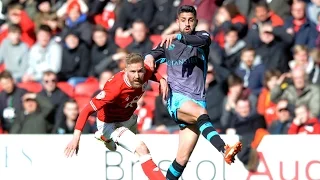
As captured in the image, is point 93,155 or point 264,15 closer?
point 93,155

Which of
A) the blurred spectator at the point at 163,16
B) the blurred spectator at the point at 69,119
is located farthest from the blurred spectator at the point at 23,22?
the blurred spectator at the point at 69,119

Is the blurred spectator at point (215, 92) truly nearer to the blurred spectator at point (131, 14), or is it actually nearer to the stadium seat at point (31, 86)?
the blurred spectator at point (131, 14)

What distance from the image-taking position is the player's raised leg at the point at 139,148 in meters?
12.0

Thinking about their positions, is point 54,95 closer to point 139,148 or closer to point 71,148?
point 139,148

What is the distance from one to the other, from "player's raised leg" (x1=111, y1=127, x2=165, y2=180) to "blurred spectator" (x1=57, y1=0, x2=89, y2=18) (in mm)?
5585

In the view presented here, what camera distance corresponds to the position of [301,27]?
16.2m

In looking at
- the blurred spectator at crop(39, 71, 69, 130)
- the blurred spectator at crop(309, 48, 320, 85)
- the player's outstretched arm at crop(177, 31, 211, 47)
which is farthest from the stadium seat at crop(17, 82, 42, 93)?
the player's outstretched arm at crop(177, 31, 211, 47)

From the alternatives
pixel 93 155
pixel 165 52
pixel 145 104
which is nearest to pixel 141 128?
pixel 145 104

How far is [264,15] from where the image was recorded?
647 inches

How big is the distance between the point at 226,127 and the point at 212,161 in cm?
110

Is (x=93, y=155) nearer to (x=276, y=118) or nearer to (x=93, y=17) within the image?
(x=276, y=118)

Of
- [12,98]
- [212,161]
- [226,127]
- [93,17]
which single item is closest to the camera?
[212,161]

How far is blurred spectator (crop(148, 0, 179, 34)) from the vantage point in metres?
17.0

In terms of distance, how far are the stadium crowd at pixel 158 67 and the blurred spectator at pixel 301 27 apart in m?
0.01
